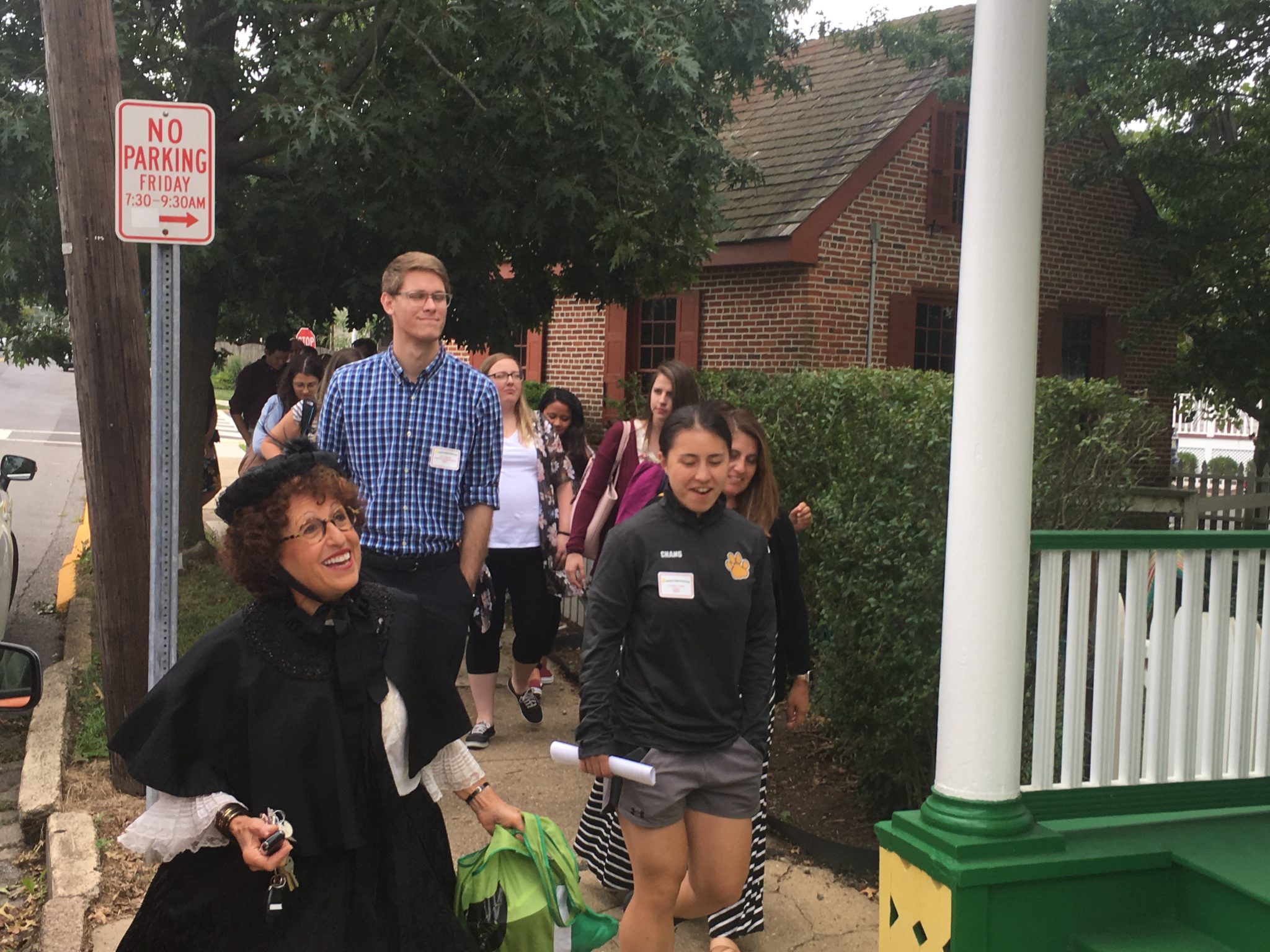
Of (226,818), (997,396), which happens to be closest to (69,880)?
(226,818)

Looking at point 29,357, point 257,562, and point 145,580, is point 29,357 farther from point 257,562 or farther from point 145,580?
point 257,562

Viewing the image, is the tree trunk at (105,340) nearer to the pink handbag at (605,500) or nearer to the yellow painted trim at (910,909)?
the pink handbag at (605,500)

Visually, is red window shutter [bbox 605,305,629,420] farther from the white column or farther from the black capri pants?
the white column

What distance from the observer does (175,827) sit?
2441 millimetres

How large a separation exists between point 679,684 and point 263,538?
1363mm

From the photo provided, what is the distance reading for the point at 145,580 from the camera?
19.0ft

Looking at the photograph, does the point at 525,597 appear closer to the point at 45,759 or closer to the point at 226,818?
the point at 45,759

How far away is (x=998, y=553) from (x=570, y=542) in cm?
282

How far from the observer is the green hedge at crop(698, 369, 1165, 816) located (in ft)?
15.7

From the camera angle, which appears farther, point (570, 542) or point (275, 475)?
point (570, 542)

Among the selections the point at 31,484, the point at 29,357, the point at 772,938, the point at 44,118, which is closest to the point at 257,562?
the point at 772,938

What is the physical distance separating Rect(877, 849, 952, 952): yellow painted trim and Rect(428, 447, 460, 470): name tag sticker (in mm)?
2062

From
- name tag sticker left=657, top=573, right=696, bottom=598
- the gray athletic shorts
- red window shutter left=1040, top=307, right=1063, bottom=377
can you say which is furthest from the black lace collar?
red window shutter left=1040, top=307, right=1063, bottom=377

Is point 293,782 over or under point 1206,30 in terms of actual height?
under
